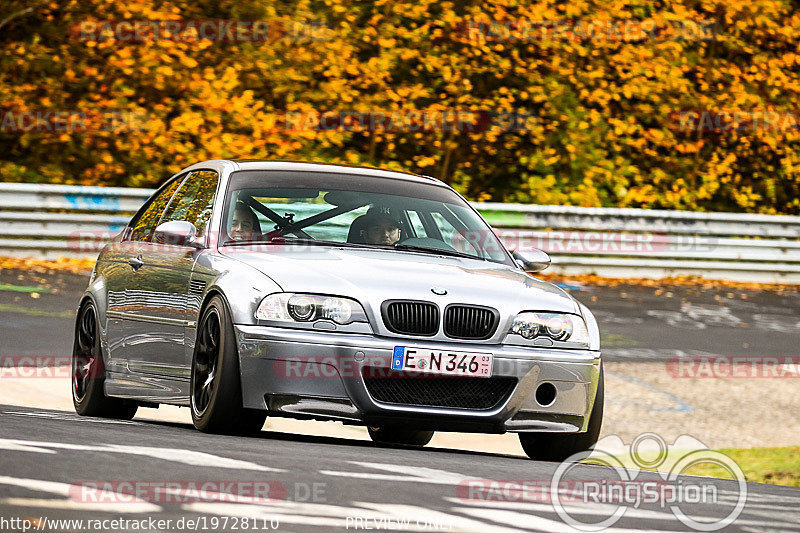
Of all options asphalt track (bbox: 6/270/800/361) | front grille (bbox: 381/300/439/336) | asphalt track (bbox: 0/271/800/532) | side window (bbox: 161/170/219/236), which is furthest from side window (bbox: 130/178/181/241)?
asphalt track (bbox: 6/270/800/361)

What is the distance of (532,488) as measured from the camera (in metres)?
6.52

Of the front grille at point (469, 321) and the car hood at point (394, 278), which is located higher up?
the car hood at point (394, 278)

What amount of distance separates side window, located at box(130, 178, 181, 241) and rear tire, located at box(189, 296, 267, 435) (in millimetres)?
1724

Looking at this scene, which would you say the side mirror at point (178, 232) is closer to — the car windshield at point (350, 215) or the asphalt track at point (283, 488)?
the car windshield at point (350, 215)

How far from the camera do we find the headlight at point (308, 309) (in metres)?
7.53

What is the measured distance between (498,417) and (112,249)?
332cm

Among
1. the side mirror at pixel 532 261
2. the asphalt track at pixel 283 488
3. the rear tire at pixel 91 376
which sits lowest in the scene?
the rear tire at pixel 91 376

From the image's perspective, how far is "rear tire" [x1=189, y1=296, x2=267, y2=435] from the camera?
7531 mm

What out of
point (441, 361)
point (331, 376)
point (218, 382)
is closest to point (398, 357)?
point (441, 361)

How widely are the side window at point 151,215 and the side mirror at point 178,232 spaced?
58 cm

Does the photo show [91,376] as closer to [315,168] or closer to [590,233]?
[315,168]

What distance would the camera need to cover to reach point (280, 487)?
5.93m

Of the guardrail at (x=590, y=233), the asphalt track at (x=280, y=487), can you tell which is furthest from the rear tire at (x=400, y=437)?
the guardrail at (x=590, y=233)

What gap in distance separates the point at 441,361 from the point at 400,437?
269 cm
